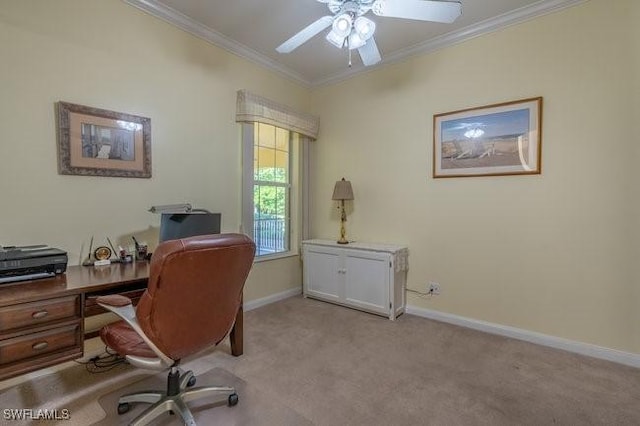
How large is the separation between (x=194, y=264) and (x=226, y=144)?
1999mm

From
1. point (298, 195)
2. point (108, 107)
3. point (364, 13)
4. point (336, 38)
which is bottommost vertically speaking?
point (298, 195)

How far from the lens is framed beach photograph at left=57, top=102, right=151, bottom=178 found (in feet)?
6.88

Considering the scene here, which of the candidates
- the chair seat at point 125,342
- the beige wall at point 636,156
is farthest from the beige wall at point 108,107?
the beige wall at point 636,156

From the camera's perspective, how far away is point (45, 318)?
1.48 meters

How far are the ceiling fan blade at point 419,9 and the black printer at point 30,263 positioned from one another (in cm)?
235

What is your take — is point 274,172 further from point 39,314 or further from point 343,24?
point 39,314

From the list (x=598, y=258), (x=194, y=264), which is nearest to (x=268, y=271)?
(x=194, y=264)

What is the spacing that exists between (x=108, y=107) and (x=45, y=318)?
1531 mm

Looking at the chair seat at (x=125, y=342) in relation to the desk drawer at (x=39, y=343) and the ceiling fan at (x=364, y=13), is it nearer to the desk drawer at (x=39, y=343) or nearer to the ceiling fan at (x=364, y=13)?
the desk drawer at (x=39, y=343)

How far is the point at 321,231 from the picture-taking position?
402 cm

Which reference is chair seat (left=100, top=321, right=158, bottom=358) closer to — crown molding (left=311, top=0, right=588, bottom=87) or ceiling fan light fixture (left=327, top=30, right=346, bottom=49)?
ceiling fan light fixture (left=327, top=30, right=346, bottom=49)

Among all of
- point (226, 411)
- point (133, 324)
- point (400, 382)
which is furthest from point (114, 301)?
point (400, 382)

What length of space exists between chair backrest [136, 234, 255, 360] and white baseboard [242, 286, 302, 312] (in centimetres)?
168

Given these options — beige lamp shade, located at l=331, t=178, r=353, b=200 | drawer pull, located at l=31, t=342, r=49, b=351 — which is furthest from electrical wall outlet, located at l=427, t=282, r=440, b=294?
drawer pull, located at l=31, t=342, r=49, b=351
